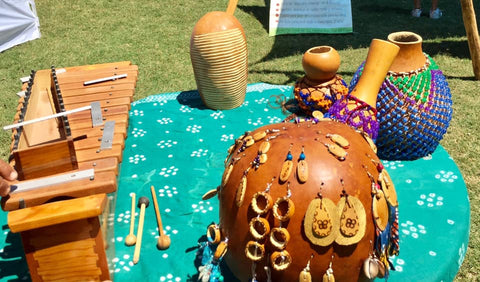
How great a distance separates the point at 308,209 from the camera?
1.98 meters

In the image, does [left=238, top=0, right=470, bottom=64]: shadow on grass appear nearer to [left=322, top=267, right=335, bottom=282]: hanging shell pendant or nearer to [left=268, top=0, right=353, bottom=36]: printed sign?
[left=268, top=0, right=353, bottom=36]: printed sign

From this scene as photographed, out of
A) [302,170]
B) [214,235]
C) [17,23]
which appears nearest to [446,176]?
[302,170]

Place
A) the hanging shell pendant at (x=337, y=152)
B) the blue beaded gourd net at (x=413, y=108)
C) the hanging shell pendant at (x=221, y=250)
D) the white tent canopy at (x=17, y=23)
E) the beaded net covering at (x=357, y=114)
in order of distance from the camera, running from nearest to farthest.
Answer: the hanging shell pendant at (x=337, y=152)
the hanging shell pendant at (x=221, y=250)
the beaded net covering at (x=357, y=114)
the blue beaded gourd net at (x=413, y=108)
the white tent canopy at (x=17, y=23)

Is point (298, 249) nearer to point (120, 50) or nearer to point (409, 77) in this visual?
point (409, 77)

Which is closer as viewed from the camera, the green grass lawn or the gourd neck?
the gourd neck

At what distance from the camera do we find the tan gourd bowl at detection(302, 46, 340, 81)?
407 centimetres

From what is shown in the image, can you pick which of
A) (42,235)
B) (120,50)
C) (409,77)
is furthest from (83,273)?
(120,50)

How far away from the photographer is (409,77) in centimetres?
335

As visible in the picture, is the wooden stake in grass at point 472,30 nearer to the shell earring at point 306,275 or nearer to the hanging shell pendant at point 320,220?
the hanging shell pendant at point 320,220

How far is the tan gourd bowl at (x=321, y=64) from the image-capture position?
4074mm

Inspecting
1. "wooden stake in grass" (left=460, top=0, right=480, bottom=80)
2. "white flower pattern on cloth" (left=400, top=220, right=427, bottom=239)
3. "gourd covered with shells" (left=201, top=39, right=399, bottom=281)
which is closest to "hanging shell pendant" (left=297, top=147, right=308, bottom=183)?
"gourd covered with shells" (left=201, top=39, right=399, bottom=281)

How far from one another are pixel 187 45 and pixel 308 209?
5.71 metres

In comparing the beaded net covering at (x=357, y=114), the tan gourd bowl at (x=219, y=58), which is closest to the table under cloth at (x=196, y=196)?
the tan gourd bowl at (x=219, y=58)

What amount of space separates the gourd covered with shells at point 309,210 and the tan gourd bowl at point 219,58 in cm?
227
